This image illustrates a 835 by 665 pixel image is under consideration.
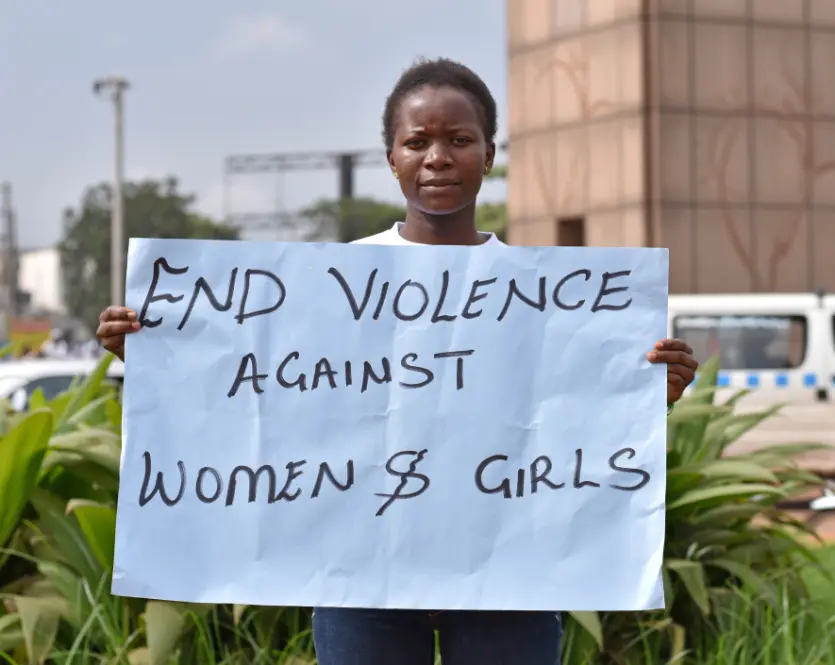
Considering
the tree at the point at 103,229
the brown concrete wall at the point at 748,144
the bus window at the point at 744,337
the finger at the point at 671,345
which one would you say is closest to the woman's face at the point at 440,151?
the finger at the point at 671,345

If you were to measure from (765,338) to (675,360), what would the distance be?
12.7 metres

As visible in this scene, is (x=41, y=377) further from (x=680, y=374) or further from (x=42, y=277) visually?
(x=42, y=277)

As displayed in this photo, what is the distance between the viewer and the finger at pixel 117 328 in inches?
88.4

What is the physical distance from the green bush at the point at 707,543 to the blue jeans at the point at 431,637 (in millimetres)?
1224

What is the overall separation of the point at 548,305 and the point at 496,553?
0.44 metres

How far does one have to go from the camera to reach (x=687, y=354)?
2279 millimetres

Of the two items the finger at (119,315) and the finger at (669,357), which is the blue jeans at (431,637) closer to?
the finger at (669,357)

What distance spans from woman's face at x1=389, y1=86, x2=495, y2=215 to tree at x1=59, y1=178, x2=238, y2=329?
61523 millimetres

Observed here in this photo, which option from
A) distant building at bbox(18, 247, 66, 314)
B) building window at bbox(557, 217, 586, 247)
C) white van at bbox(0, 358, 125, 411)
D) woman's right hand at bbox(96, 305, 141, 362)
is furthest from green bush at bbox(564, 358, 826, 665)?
distant building at bbox(18, 247, 66, 314)

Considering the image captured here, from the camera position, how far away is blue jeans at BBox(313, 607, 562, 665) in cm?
219

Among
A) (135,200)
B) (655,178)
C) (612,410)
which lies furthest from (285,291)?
(135,200)

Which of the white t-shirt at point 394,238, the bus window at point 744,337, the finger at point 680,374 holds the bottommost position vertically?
the bus window at point 744,337

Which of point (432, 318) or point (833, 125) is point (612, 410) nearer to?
point (432, 318)

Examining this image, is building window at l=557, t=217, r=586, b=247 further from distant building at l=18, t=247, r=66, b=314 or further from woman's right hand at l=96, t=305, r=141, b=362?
distant building at l=18, t=247, r=66, b=314
